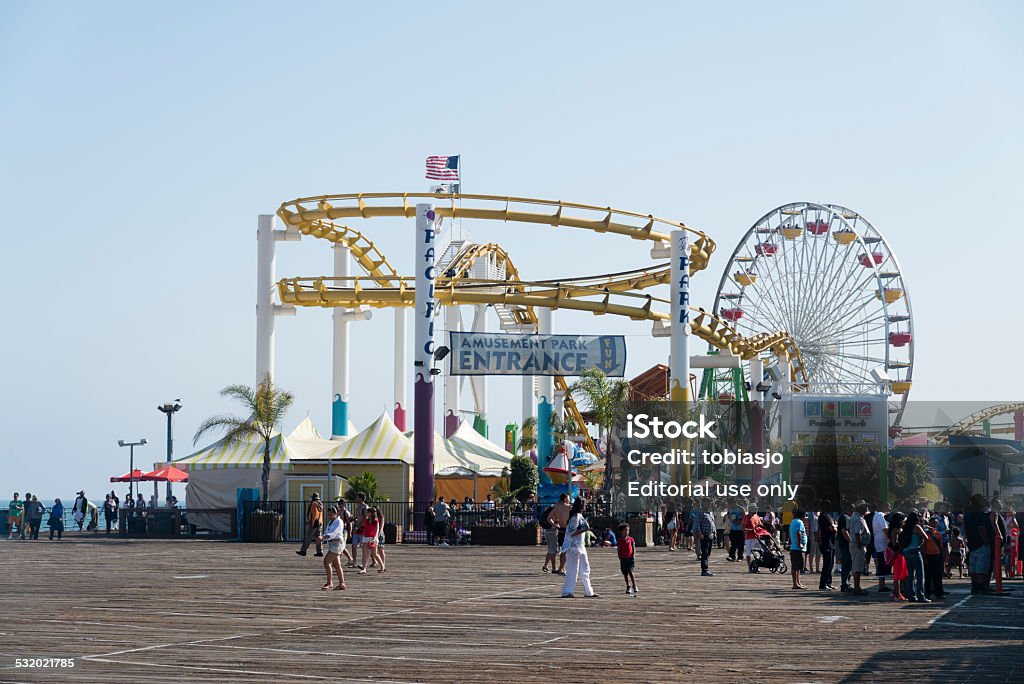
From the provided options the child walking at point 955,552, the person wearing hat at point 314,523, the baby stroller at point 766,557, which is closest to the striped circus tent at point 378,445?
the person wearing hat at point 314,523

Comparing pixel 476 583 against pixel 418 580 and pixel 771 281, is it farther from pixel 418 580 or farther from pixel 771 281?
pixel 771 281

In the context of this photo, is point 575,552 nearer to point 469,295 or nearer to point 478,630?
point 478,630

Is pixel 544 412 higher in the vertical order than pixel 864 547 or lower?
higher

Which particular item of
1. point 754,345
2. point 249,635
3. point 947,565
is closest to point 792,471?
point 754,345

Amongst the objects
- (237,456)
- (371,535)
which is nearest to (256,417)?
(237,456)

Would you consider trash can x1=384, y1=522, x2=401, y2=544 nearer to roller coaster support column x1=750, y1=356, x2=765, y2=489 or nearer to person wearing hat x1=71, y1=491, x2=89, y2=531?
person wearing hat x1=71, y1=491, x2=89, y2=531

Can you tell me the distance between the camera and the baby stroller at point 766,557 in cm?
2789

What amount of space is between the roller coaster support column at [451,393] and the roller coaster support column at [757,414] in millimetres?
12774

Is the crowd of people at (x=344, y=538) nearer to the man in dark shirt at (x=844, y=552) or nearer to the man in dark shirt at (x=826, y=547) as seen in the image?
the man in dark shirt at (x=826, y=547)

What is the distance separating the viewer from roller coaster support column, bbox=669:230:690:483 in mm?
49188

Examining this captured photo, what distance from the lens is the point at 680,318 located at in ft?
163

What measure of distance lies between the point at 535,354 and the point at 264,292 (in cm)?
1054

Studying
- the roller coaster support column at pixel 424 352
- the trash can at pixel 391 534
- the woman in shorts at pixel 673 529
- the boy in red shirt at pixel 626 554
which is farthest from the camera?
the roller coaster support column at pixel 424 352

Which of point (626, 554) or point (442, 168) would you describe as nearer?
point (626, 554)
